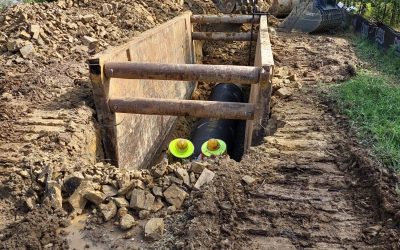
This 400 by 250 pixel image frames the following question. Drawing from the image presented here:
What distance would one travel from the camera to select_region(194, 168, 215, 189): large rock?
11.2 feet

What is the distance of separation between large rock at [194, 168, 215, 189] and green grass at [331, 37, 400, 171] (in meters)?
1.69

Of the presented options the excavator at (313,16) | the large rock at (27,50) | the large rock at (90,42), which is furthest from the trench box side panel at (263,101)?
the excavator at (313,16)

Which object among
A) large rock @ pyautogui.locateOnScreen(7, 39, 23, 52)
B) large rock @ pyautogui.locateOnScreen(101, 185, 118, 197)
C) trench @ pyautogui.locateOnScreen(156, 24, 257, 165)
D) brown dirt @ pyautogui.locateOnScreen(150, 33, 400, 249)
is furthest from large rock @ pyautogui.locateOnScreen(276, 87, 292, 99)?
large rock @ pyautogui.locateOnScreen(7, 39, 23, 52)

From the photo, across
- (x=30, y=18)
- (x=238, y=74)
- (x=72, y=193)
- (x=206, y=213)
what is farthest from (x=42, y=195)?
(x=30, y=18)

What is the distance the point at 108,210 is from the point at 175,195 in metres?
0.60

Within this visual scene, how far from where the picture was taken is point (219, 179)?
3.46 meters

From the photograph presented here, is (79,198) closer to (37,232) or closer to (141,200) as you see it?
(37,232)

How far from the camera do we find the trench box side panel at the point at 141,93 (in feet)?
16.7

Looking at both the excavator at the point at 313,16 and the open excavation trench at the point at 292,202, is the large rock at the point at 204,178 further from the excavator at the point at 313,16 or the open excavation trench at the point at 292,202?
the excavator at the point at 313,16

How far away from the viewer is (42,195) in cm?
350

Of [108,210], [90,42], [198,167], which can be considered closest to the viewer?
[108,210]

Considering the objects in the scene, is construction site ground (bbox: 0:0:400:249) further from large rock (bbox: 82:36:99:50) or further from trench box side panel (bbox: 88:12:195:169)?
large rock (bbox: 82:36:99:50)

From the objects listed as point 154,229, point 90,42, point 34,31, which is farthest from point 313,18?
point 154,229

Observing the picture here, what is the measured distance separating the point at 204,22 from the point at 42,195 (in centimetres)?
718
